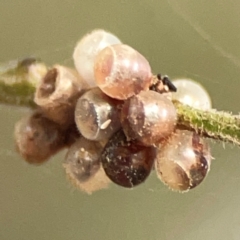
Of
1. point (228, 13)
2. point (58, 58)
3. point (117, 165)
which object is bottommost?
point (117, 165)

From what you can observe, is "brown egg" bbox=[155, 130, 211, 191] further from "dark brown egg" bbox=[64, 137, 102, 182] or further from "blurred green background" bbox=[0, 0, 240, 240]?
"blurred green background" bbox=[0, 0, 240, 240]

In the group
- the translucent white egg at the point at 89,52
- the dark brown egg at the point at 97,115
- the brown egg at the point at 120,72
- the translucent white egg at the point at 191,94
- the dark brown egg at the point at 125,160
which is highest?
the translucent white egg at the point at 191,94

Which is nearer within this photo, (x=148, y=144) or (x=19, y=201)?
(x=148, y=144)

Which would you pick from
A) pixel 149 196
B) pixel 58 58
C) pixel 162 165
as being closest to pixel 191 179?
pixel 162 165

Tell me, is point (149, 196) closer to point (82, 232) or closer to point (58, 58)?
point (82, 232)

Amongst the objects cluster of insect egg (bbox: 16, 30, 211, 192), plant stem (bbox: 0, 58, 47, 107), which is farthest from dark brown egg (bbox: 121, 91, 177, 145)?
plant stem (bbox: 0, 58, 47, 107)

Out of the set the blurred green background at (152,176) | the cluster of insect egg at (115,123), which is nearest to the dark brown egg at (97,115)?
the cluster of insect egg at (115,123)

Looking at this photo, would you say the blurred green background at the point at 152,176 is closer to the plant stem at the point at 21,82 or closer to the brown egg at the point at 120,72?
the plant stem at the point at 21,82
